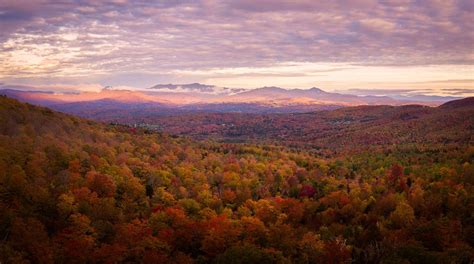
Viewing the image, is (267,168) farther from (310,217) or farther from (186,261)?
(186,261)

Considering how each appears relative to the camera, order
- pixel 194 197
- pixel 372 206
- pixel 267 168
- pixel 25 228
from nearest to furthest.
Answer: pixel 25 228 → pixel 372 206 → pixel 194 197 → pixel 267 168

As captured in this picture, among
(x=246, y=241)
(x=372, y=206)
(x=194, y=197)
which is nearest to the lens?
(x=246, y=241)

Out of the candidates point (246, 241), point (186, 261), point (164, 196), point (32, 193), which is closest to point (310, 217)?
point (246, 241)

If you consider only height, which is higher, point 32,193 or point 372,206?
point 32,193

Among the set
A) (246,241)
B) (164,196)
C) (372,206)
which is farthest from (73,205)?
(372,206)

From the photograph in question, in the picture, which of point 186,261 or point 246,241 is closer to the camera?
point 186,261

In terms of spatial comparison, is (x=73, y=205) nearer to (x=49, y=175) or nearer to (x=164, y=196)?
(x=49, y=175)
